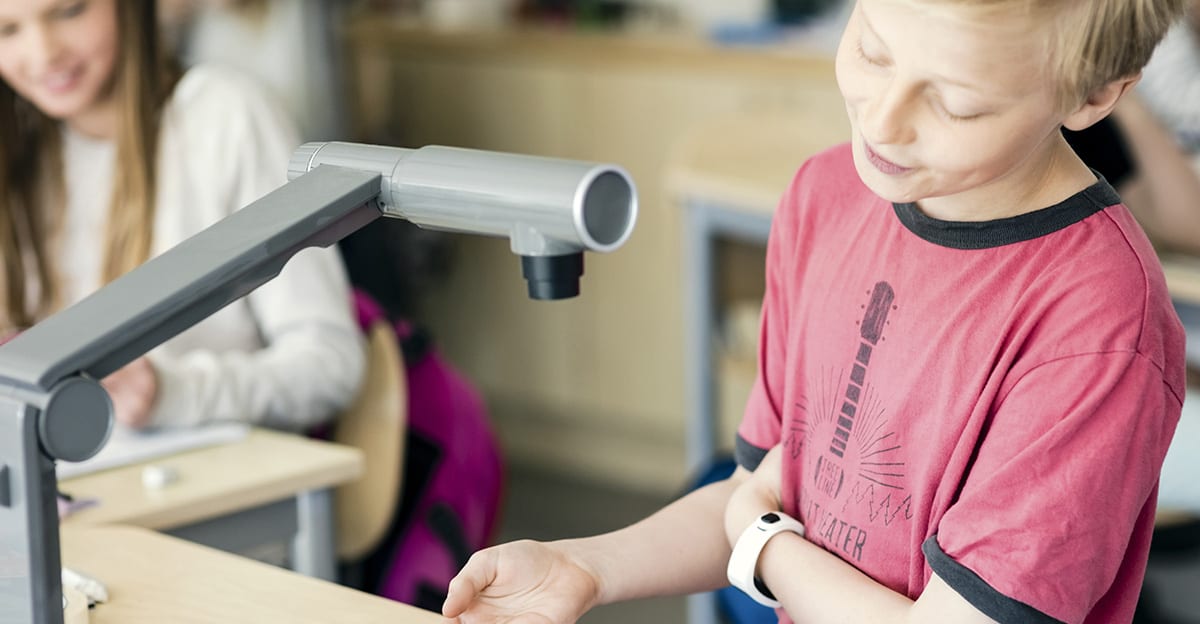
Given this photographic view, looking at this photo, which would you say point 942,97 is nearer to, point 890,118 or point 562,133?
point 890,118

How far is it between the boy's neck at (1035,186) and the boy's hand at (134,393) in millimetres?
936

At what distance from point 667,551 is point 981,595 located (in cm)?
25

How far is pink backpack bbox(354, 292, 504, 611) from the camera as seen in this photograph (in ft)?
5.32

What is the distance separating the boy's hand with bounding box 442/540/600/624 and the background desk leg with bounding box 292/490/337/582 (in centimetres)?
53

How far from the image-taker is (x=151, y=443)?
4.72 feet

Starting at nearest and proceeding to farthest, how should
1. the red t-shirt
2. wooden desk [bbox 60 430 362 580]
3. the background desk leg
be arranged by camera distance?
1. the red t-shirt
2. wooden desk [bbox 60 430 362 580]
3. the background desk leg

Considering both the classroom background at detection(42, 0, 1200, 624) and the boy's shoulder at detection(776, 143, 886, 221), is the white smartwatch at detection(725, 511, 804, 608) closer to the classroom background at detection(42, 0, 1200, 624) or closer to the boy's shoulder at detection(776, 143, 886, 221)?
the boy's shoulder at detection(776, 143, 886, 221)

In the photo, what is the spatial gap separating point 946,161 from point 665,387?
108 inches

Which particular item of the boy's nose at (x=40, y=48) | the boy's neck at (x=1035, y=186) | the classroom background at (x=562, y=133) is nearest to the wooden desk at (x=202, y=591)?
the boy's neck at (x=1035, y=186)

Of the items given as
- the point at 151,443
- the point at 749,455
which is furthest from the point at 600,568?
the point at 151,443

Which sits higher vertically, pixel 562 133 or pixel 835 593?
pixel 835 593

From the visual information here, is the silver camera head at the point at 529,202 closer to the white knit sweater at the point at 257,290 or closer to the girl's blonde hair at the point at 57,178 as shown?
the white knit sweater at the point at 257,290

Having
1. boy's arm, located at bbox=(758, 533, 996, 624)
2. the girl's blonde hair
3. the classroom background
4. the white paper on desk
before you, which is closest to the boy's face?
boy's arm, located at bbox=(758, 533, 996, 624)

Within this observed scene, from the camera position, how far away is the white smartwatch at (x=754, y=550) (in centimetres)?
92
